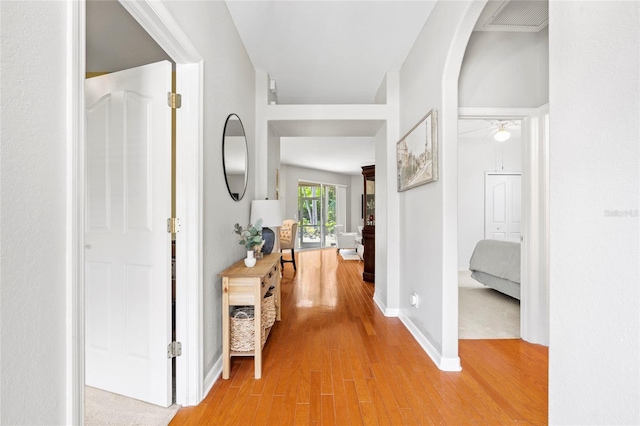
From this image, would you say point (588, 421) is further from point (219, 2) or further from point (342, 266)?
point (342, 266)

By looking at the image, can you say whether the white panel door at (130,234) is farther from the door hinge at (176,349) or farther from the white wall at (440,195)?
the white wall at (440,195)

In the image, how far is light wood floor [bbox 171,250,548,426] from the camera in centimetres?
158

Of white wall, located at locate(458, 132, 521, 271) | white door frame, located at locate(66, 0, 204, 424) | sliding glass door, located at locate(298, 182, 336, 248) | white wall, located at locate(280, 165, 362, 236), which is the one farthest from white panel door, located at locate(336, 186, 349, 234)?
white door frame, located at locate(66, 0, 204, 424)

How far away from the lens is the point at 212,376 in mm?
1885

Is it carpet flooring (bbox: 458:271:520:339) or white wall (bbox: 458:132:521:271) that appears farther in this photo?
white wall (bbox: 458:132:521:271)

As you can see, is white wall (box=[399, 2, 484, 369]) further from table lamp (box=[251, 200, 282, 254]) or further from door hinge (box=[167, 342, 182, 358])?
door hinge (box=[167, 342, 182, 358])

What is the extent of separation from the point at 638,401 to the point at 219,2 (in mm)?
2877

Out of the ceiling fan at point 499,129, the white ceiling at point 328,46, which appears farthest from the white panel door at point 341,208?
the white ceiling at point 328,46

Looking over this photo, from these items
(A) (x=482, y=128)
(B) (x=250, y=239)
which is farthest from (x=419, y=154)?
(A) (x=482, y=128)

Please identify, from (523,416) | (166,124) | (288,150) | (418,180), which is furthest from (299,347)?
(288,150)

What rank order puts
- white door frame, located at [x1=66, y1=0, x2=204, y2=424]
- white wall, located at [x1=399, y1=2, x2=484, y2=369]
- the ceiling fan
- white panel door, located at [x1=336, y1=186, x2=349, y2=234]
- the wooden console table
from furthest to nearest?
1. white panel door, located at [x1=336, y1=186, x2=349, y2=234]
2. the ceiling fan
3. white wall, located at [x1=399, y1=2, x2=484, y2=369]
4. the wooden console table
5. white door frame, located at [x1=66, y1=0, x2=204, y2=424]

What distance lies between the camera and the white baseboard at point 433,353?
205 cm

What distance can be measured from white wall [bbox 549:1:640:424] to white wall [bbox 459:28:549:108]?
1.55m

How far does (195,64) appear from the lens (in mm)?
1704
